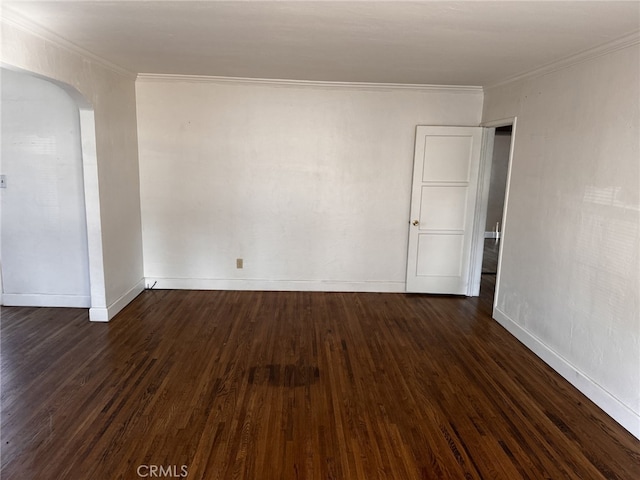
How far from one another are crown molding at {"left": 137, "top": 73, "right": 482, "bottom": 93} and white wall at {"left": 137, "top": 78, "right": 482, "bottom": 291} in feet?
0.12

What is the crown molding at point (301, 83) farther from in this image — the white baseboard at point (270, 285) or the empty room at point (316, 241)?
the white baseboard at point (270, 285)

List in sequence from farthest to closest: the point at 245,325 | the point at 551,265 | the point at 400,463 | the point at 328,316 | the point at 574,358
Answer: the point at 328,316 < the point at 245,325 < the point at 551,265 < the point at 574,358 < the point at 400,463

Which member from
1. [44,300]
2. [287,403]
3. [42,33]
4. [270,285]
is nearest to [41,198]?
[44,300]

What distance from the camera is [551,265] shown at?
338cm

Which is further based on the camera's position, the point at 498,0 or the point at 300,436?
the point at 300,436

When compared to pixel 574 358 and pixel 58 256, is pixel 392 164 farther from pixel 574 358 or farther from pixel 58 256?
pixel 58 256

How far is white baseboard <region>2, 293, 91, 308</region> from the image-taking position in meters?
4.32

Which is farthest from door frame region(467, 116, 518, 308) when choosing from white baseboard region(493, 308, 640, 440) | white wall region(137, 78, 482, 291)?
white baseboard region(493, 308, 640, 440)

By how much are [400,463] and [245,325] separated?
2172 millimetres

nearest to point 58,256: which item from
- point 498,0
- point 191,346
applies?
point 191,346

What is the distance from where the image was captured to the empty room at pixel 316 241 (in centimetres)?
237

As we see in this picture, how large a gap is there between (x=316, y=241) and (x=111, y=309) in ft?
7.60

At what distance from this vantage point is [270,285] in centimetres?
507

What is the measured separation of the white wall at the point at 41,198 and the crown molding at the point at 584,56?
4.23 m
